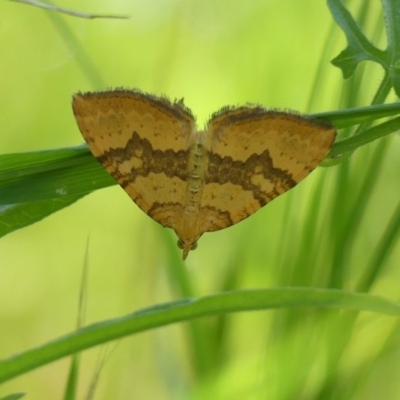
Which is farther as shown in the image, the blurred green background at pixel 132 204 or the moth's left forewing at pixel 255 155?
the blurred green background at pixel 132 204

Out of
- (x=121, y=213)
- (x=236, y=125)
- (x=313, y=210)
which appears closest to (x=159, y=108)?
(x=236, y=125)

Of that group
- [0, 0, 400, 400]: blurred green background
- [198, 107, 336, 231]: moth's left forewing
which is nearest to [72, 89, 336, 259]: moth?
[198, 107, 336, 231]: moth's left forewing

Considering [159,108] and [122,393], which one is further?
[122,393]

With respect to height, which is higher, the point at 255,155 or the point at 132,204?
the point at 255,155

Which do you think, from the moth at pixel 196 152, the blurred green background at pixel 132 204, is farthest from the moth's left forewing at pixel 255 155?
the blurred green background at pixel 132 204

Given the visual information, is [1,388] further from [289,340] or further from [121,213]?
[289,340]

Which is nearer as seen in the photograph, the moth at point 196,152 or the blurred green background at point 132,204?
the moth at point 196,152

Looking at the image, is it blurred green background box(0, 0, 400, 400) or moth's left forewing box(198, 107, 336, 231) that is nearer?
moth's left forewing box(198, 107, 336, 231)

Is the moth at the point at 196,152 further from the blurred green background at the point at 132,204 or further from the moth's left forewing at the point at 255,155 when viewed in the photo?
the blurred green background at the point at 132,204

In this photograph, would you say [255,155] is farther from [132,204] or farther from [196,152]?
[132,204]

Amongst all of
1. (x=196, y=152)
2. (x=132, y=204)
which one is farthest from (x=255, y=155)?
(x=132, y=204)

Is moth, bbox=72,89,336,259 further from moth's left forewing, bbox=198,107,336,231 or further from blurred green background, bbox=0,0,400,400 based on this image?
blurred green background, bbox=0,0,400,400
